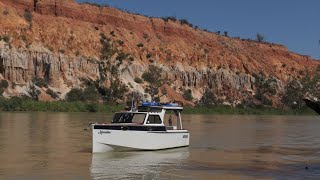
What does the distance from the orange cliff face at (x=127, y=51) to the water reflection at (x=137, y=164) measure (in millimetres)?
54082

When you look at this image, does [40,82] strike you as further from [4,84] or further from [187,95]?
[187,95]

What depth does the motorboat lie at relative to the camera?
913 inches

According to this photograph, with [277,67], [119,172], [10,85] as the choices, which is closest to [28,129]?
[119,172]

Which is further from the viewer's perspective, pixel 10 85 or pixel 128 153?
pixel 10 85

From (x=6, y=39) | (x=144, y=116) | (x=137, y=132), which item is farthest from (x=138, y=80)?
(x=137, y=132)

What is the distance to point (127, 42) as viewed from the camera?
4008 inches

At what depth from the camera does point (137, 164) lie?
20.5m

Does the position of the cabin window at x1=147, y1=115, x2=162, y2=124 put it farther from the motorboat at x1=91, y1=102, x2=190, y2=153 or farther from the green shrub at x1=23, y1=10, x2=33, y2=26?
the green shrub at x1=23, y1=10, x2=33, y2=26

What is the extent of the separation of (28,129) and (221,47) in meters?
91.5

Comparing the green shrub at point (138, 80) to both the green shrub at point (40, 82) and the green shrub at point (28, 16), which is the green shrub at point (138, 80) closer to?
the green shrub at point (40, 82)

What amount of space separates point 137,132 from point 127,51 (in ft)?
249

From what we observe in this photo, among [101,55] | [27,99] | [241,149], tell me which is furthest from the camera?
[101,55]

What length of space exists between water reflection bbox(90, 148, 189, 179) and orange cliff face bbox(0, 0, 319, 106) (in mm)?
54082

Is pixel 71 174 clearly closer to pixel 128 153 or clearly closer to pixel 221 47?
pixel 128 153
